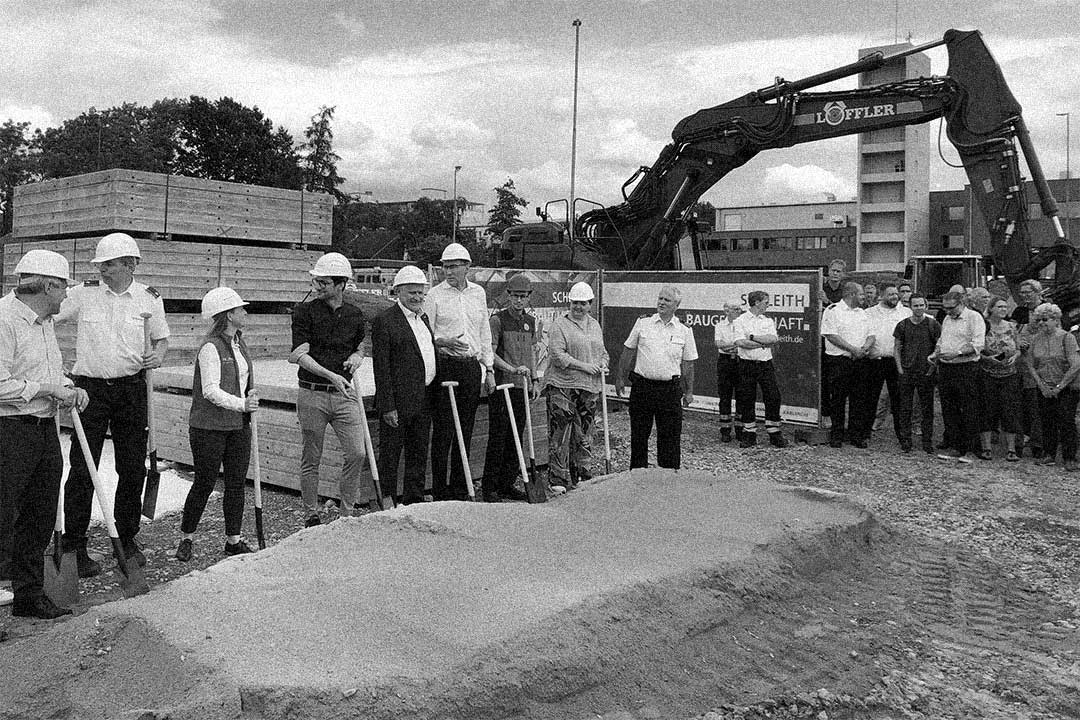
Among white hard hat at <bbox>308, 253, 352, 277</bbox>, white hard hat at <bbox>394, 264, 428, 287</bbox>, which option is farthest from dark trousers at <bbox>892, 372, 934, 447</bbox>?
white hard hat at <bbox>308, 253, 352, 277</bbox>

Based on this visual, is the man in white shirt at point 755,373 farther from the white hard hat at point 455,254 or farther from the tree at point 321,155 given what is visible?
the tree at point 321,155

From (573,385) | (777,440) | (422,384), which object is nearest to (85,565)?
(422,384)

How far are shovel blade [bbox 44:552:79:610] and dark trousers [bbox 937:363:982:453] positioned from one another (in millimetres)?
8621

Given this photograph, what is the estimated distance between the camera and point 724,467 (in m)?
9.69

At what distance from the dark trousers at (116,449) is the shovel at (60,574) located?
333 millimetres

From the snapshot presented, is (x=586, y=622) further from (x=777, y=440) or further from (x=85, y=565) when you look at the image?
(x=777, y=440)

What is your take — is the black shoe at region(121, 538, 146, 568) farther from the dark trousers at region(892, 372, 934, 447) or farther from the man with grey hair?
the dark trousers at region(892, 372, 934, 447)

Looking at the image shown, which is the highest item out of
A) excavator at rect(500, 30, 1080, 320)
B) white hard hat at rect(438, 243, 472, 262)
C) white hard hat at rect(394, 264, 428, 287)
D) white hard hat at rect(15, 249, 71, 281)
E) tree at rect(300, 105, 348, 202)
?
tree at rect(300, 105, 348, 202)

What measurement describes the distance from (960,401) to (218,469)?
785cm

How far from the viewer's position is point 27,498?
16.4ft

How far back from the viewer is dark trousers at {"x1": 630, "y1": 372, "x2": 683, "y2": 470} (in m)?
7.95

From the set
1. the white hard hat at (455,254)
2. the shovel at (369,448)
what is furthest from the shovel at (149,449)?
the white hard hat at (455,254)

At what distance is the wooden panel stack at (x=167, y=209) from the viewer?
31.7 feet

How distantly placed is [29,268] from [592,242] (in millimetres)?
11181
